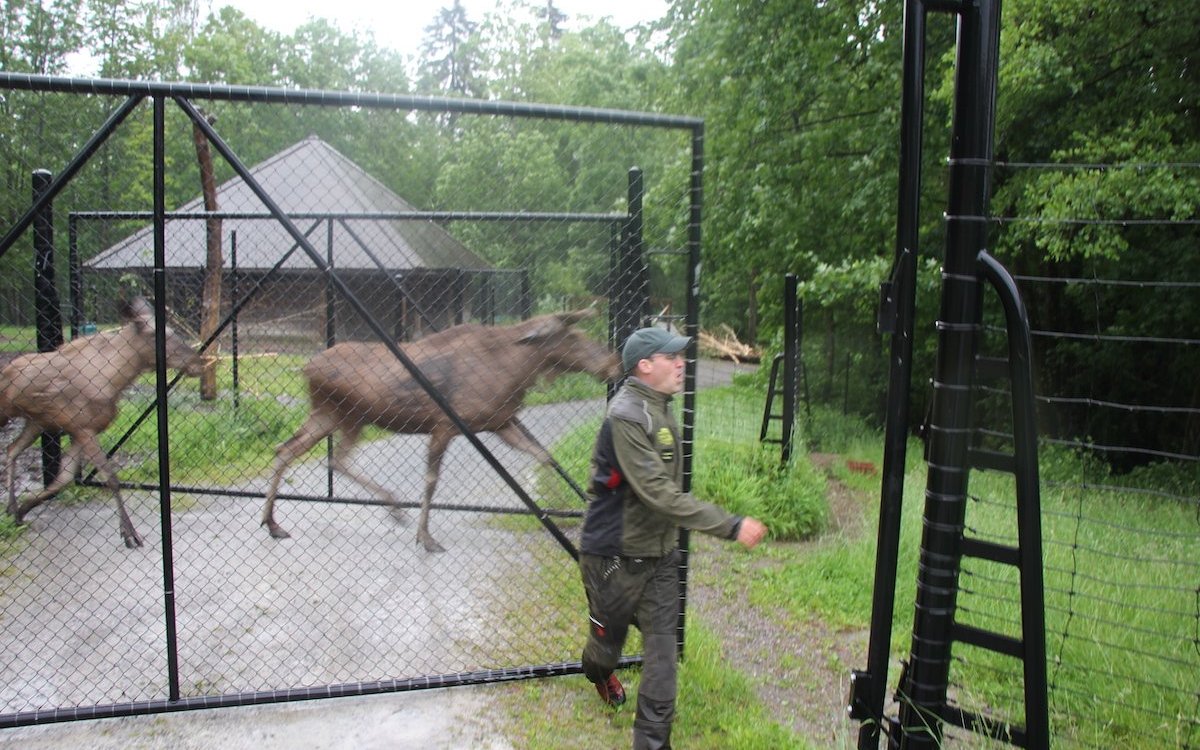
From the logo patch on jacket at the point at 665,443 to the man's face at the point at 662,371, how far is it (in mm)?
155

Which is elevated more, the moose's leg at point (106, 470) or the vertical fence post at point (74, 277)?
the vertical fence post at point (74, 277)

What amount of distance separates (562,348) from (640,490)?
2.50m

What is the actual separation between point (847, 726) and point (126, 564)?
4.61m

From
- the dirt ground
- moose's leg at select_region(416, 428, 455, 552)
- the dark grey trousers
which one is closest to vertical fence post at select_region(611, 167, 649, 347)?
moose's leg at select_region(416, 428, 455, 552)

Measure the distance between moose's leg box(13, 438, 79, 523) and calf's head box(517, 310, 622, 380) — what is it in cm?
311

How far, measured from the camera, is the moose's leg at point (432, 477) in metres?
5.91

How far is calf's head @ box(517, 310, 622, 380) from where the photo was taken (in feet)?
18.7

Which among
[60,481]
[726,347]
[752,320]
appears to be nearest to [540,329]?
[60,481]

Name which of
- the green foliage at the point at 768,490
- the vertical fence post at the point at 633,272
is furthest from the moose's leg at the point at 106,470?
the green foliage at the point at 768,490

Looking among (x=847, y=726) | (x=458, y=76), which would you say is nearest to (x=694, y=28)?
(x=847, y=726)

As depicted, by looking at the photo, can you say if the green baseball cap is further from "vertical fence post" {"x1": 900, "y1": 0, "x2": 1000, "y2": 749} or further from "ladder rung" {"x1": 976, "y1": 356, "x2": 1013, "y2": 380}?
"ladder rung" {"x1": 976, "y1": 356, "x2": 1013, "y2": 380}

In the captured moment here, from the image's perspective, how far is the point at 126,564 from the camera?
5859 millimetres

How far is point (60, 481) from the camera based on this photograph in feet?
20.0

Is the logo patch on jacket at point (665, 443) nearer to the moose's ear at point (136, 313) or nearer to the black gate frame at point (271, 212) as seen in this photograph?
the black gate frame at point (271, 212)
